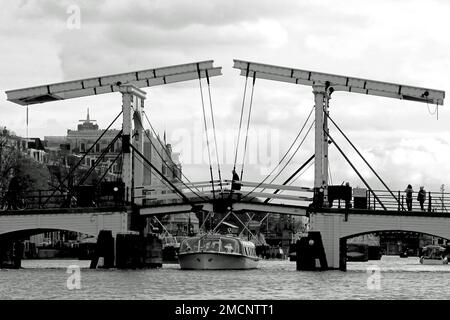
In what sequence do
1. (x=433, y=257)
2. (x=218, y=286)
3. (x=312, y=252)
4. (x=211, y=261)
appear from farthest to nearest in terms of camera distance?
(x=433, y=257) < (x=211, y=261) < (x=312, y=252) < (x=218, y=286)

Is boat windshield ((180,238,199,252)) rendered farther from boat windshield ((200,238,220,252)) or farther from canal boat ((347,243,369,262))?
canal boat ((347,243,369,262))

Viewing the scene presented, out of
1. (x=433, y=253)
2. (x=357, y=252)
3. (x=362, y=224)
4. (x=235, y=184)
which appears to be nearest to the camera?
(x=362, y=224)

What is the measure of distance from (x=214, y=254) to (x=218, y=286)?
1816 centimetres

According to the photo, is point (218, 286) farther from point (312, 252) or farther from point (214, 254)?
point (214, 254)

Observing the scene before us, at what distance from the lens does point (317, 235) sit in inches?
2227

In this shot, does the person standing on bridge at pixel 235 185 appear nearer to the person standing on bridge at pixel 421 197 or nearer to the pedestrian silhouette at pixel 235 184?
the pedestrian silhouette at pixel 235 184

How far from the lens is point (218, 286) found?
1779 inches

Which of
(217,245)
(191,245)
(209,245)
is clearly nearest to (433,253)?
(191,245)

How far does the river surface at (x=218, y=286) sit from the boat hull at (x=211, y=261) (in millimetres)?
6505

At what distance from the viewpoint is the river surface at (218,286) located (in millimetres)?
39541

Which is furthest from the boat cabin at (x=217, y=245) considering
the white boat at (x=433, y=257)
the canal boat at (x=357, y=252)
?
the canal boat at (x=357, y=252)
